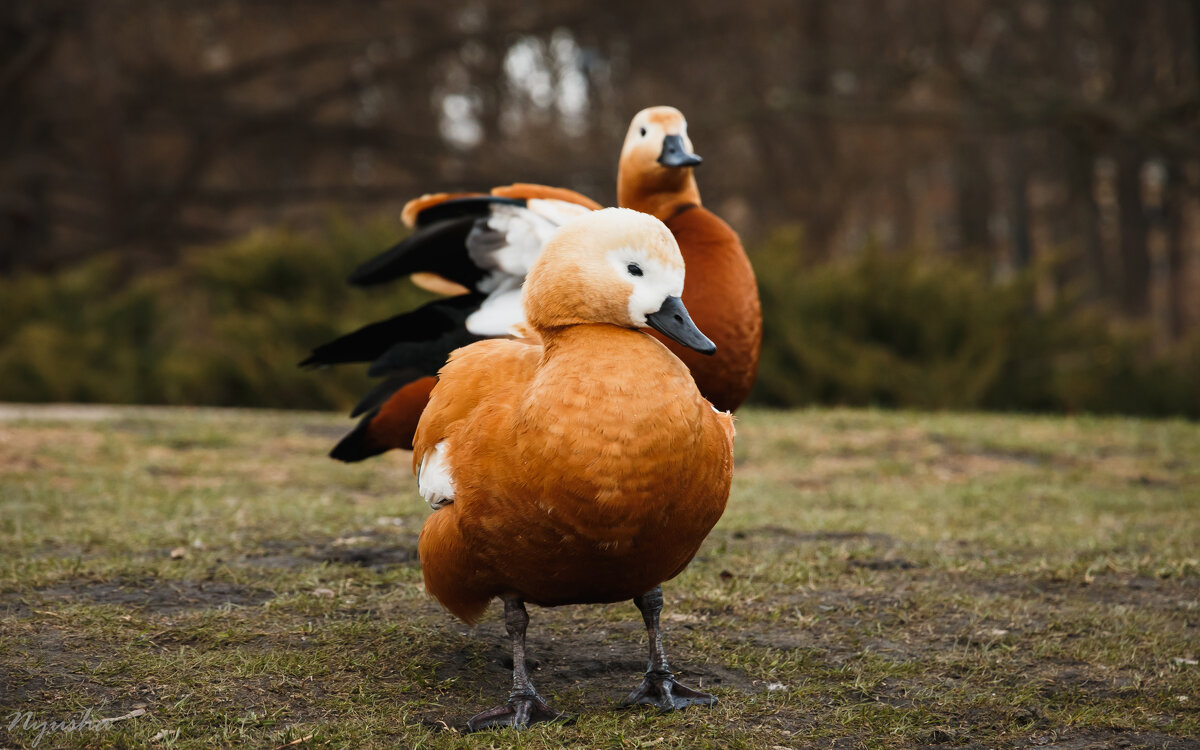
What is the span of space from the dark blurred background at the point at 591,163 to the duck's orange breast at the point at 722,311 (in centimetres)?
501

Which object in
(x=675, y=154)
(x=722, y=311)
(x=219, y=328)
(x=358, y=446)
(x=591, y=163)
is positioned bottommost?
(x=358, y=446)

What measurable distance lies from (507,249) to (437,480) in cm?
160

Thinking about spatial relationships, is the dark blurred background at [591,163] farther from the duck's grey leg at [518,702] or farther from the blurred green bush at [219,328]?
the duck's grey leg at [518,702]

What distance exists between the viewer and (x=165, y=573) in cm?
362

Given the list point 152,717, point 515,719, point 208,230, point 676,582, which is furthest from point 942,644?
point 208,230

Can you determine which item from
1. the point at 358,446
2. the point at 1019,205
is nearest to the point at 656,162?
the point at 358,446

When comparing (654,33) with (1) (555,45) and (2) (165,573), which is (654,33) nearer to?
(1) (555,45)

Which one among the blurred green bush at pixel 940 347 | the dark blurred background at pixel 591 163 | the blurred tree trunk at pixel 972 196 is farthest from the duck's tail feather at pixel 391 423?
the blurred tree trunk at pixel 972 196

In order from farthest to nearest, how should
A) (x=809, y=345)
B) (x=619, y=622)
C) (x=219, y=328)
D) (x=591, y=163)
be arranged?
(x=591, y=163) < (x=219, y=328) < (x=809, y=345) < (x=619, y=622)

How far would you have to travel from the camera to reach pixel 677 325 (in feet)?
8.61

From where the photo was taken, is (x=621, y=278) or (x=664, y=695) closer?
(x=621, y=278)

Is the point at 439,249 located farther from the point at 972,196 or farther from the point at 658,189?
the point at 972,196

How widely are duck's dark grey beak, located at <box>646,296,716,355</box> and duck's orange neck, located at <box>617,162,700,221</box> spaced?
182 cm

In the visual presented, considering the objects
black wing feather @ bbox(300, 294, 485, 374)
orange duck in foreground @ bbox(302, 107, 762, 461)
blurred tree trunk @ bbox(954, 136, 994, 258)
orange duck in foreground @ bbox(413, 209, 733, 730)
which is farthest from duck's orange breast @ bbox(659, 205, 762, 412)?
blurred tree trunk @ bbox(954, 136, 994, 258)
